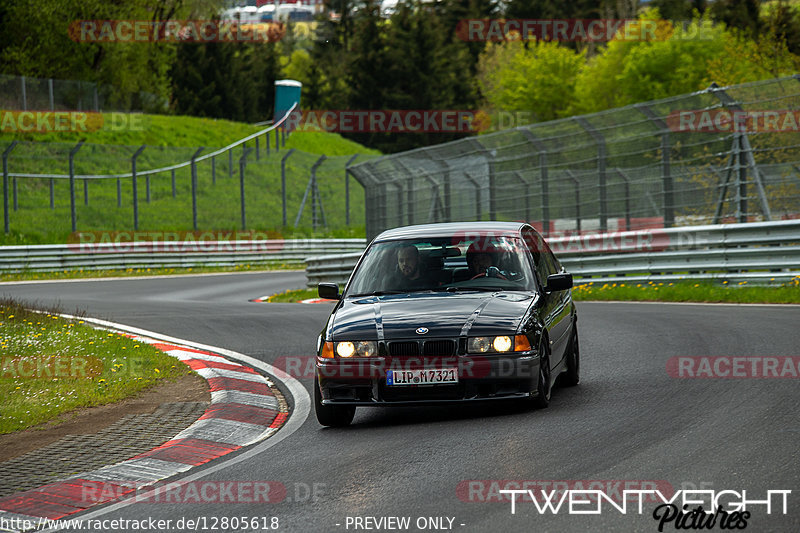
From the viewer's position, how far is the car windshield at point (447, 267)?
8625 millimetres

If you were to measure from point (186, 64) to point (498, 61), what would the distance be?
25.8 m

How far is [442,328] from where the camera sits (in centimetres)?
752

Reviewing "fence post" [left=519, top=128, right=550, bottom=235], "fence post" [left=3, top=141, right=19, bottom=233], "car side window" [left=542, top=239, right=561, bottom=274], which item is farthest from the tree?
"car side window" [left=542, top=239, right=561, bottom=274]

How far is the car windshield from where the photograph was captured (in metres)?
8.62

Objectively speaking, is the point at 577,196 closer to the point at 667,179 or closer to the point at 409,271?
the point at 667,179

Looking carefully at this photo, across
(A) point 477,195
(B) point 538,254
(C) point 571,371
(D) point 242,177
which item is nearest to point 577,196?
(A) point 477,195

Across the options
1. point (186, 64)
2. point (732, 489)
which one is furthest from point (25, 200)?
point (186, 64)

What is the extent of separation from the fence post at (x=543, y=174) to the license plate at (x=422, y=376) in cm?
1561

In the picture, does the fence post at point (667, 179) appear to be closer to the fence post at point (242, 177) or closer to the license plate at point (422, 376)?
the license plate at point (422, 376)

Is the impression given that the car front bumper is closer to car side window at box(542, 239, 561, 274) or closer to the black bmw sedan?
the black bmw sedan

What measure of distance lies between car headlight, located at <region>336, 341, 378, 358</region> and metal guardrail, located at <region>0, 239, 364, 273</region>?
2631 centimetres

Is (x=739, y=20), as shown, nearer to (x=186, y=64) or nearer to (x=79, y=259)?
(x=186, y=64)

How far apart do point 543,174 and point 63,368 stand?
45.4ft

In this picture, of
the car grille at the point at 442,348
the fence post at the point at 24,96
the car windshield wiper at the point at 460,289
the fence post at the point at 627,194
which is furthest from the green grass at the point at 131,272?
the car grille at the point at 442,348
